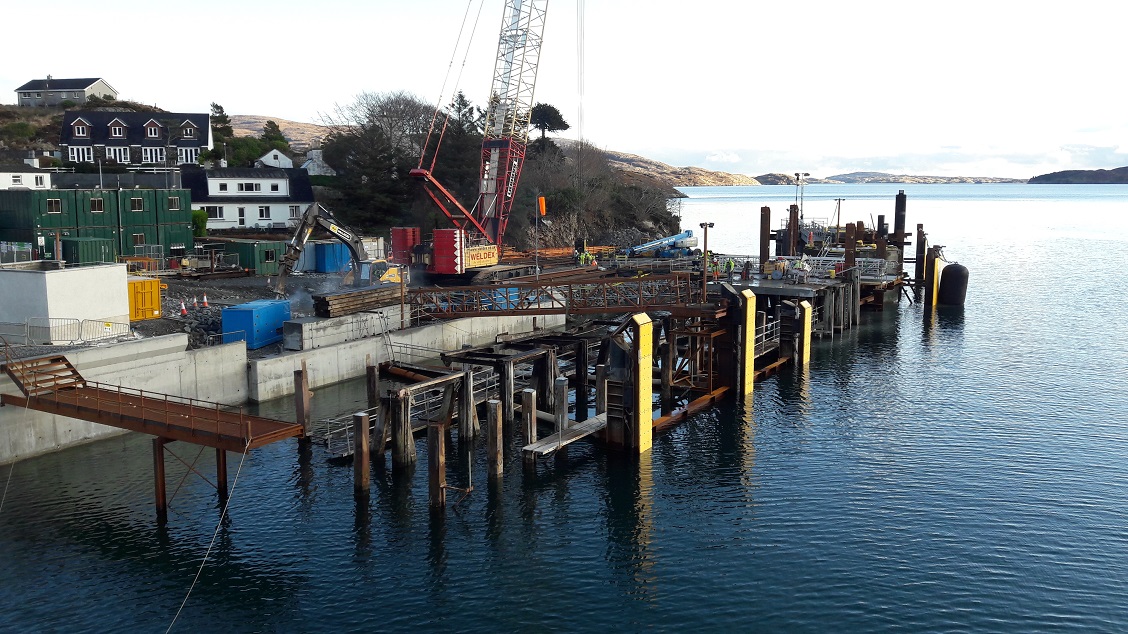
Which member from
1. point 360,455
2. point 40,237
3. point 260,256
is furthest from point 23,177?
point 360,455

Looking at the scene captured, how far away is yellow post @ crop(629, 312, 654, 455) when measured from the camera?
2798 centimetres

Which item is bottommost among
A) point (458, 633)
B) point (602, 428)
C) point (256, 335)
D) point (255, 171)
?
point (458, 633)

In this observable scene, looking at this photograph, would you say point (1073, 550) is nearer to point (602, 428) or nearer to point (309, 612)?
point (602, 428)

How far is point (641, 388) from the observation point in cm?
2841

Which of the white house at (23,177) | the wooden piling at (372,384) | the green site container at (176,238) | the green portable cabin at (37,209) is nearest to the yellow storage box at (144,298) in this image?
the wooden piling at (372,384)

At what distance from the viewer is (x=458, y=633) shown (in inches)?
726

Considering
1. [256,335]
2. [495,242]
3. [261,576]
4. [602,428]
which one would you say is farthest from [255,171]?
[261,576]

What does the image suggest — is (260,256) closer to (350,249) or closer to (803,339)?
(350,249)

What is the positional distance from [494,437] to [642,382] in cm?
546

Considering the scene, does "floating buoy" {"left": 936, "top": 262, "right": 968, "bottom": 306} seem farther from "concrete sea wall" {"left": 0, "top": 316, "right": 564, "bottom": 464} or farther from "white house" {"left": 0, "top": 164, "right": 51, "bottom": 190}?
"white house" {"left": 0, "top": 164, "right": 51, "bottom": 190}

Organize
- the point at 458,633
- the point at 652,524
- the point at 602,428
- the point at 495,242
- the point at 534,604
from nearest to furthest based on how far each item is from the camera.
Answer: the point at 458,633, the point at 534,604, the point at 652,524, the point at 602,428, the point at 495,242

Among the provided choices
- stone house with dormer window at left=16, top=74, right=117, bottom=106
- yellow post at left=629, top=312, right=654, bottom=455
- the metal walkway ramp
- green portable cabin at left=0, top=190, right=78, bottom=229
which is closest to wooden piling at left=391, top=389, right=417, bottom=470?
the metal walkway ramp

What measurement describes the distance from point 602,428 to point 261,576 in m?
12.6

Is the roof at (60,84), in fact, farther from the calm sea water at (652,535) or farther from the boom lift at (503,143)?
the calm sea water at (652,535)
